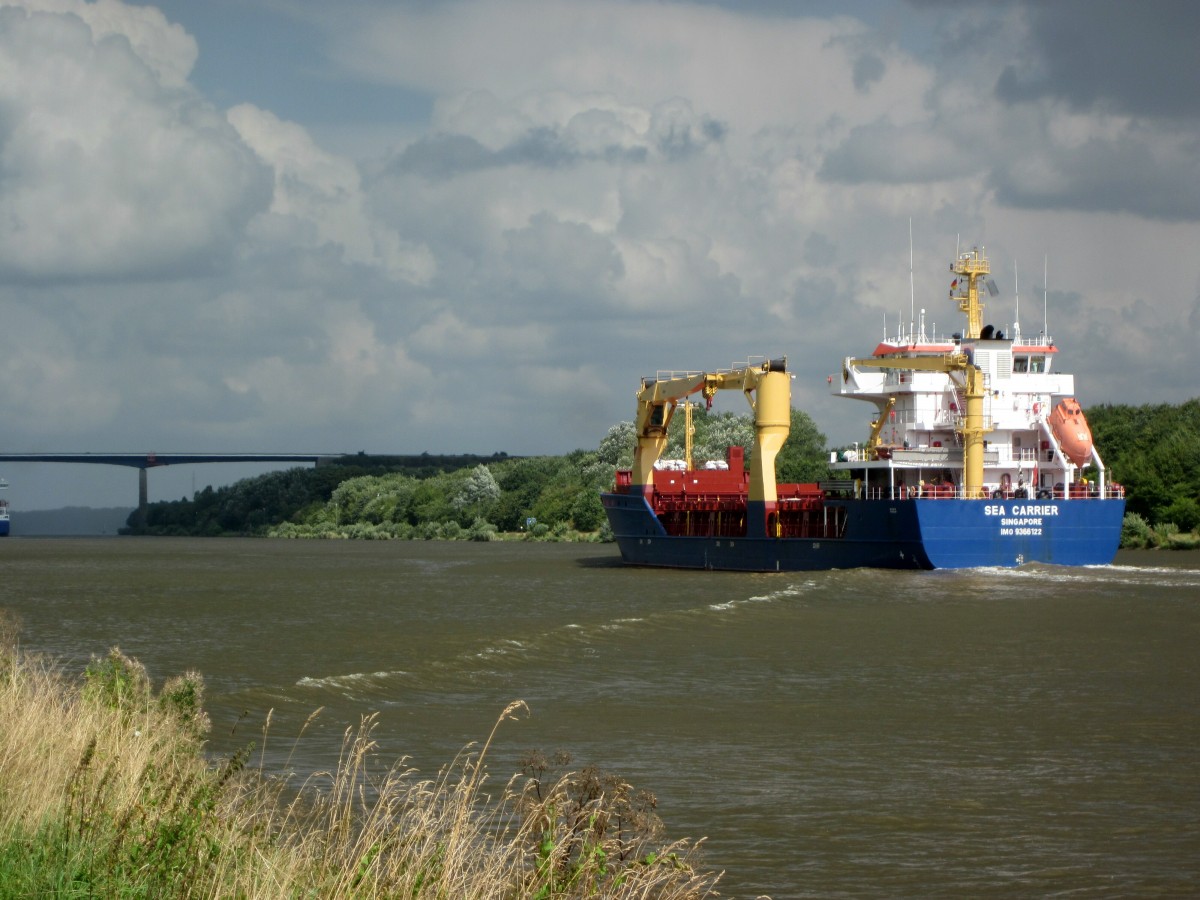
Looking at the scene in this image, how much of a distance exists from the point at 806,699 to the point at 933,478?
2881cm

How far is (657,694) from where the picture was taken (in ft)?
62.5

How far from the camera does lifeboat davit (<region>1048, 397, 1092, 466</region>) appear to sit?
42.6 m

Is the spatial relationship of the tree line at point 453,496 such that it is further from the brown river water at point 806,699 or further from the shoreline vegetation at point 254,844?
the shoreline vegetation at point 254,844

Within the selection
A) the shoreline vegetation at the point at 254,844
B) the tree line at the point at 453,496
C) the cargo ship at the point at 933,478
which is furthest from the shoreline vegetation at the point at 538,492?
the shoreline vegetation at the point at 254,844

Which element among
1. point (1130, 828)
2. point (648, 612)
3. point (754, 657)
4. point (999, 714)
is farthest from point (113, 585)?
point (1130, 828)

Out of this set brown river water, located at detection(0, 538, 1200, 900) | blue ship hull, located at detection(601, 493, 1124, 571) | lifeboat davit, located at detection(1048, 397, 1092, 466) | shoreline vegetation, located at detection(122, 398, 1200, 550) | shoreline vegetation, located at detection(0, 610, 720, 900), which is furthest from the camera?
shoreline vegetation, located at detection(122, 398, 1200, 550)

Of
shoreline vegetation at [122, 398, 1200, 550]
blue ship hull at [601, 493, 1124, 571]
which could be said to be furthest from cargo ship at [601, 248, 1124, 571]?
shoreline vegetation at [122, 398, 1200, 550]

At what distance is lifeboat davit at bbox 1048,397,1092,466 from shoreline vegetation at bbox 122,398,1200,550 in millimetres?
23011

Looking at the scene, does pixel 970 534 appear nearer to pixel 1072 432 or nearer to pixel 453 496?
pixel 1072 432

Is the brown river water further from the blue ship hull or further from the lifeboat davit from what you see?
the lifeboat davit

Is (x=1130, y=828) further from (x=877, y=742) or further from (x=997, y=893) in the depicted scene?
(x=877, y=742)

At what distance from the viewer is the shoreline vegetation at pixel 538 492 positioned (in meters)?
68.2

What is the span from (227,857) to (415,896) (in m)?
1.01

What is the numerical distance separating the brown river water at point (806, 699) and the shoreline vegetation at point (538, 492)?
28.4 meters
